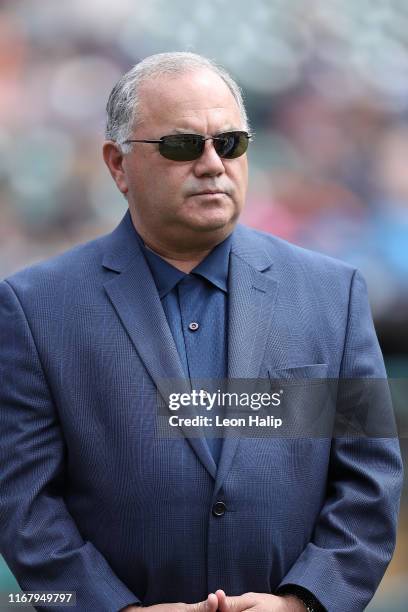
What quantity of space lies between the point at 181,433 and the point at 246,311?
333 millimetres

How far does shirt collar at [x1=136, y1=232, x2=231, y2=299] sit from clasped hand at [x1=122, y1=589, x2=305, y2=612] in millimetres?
707

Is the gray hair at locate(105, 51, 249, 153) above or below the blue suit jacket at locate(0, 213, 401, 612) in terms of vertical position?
above

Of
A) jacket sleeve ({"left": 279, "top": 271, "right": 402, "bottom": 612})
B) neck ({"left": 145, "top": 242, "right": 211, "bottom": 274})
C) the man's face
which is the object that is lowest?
jacket sleeve ({"left": 279, "top": 271, "right": 402, "bottom": 612})

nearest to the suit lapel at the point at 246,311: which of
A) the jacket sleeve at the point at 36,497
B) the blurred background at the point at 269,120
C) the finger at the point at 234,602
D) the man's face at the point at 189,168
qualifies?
the man's face at the point at 189,168

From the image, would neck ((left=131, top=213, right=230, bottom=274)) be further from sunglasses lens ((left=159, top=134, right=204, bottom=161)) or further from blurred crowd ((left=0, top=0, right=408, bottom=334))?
blurred crowd ((left=0, top=0, right=408, bottom=334))

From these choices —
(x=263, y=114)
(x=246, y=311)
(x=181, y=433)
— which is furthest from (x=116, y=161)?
(x=263, y=114)

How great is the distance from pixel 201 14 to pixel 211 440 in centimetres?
231

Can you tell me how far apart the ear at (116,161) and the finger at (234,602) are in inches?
39.6

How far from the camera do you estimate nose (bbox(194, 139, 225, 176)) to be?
2.51m

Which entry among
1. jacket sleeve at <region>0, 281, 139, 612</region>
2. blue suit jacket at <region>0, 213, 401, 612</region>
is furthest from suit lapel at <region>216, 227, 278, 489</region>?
jacket sleeve at <region>0, 281, 139, 612</region>

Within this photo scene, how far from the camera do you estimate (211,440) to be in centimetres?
250

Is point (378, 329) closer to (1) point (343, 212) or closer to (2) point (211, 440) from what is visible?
(1) point (343, 212)

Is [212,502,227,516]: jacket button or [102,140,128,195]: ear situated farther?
[102,140,128,195]: ear

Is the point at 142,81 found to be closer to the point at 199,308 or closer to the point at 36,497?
the point at 199,308
